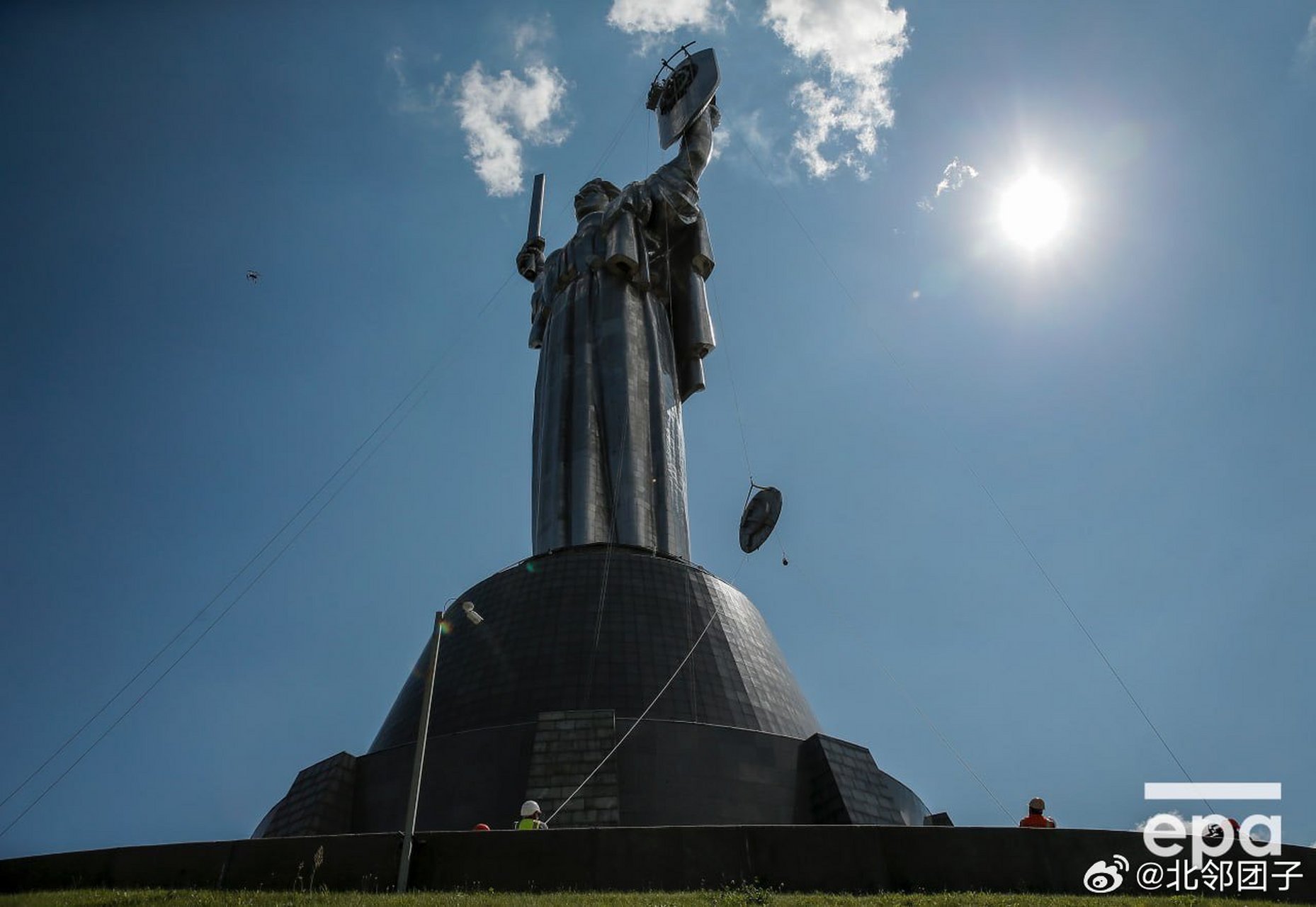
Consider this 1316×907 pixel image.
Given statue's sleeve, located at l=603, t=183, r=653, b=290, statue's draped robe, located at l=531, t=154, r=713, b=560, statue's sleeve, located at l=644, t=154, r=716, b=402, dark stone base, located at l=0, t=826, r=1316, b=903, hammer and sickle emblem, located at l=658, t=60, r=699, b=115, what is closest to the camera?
dark stone base, located at l=0, t=826, r=1316, b=903

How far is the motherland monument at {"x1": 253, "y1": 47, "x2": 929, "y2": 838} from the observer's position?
650 inches

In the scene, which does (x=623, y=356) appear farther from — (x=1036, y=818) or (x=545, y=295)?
(x=1036, y=818)

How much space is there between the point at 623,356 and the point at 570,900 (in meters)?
18.5

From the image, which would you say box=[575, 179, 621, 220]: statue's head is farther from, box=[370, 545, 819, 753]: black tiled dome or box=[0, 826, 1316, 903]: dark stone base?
box=[0, 826, 1316, 903]: dark stone base

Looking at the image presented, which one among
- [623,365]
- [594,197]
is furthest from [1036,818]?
[594,197]

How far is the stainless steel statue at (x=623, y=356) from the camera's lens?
25.0m

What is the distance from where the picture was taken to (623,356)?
26.8 metres

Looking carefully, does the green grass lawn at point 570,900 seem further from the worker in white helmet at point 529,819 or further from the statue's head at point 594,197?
the statue's head at point 594,197

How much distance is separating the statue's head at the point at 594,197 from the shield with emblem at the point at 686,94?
7.17 feet

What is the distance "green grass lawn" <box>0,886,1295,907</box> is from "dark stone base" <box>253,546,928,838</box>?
489cm

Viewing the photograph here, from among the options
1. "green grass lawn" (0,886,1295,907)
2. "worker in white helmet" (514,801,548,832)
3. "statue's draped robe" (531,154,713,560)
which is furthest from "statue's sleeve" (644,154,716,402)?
"green grass lawn" (0,886,1295,907)

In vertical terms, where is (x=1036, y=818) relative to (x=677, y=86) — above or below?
below

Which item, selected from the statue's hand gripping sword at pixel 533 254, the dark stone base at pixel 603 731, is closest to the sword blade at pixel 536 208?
the statue's hand gripping sword at pixel 533 254

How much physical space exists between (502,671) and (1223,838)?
12.1 meters
